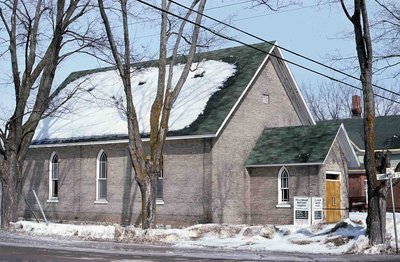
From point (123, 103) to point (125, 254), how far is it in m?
17.4

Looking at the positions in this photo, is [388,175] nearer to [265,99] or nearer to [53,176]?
[265,99]

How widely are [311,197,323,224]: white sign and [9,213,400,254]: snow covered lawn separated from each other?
4.36m

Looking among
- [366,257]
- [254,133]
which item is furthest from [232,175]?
[366,257]

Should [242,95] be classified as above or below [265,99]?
below

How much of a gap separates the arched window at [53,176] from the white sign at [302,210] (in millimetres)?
14844

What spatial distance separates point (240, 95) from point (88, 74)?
1532 centimetres

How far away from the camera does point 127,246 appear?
2095cm

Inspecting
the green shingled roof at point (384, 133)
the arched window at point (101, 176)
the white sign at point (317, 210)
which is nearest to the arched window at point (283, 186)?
the white sign at point (317, 210)

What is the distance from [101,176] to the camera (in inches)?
1320

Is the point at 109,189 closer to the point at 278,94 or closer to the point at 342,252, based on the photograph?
the point at 278,94

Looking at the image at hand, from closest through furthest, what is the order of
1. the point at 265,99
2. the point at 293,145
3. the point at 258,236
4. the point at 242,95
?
the point at 258,236 → the point at 293,145 → the point at 242,95 → the point at 265,99

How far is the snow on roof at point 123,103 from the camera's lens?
31430 mm

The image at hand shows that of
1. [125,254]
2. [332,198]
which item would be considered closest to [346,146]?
[332,198]

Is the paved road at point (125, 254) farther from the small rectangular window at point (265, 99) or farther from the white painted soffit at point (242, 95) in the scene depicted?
the small rectangular window at point (265, 99)
